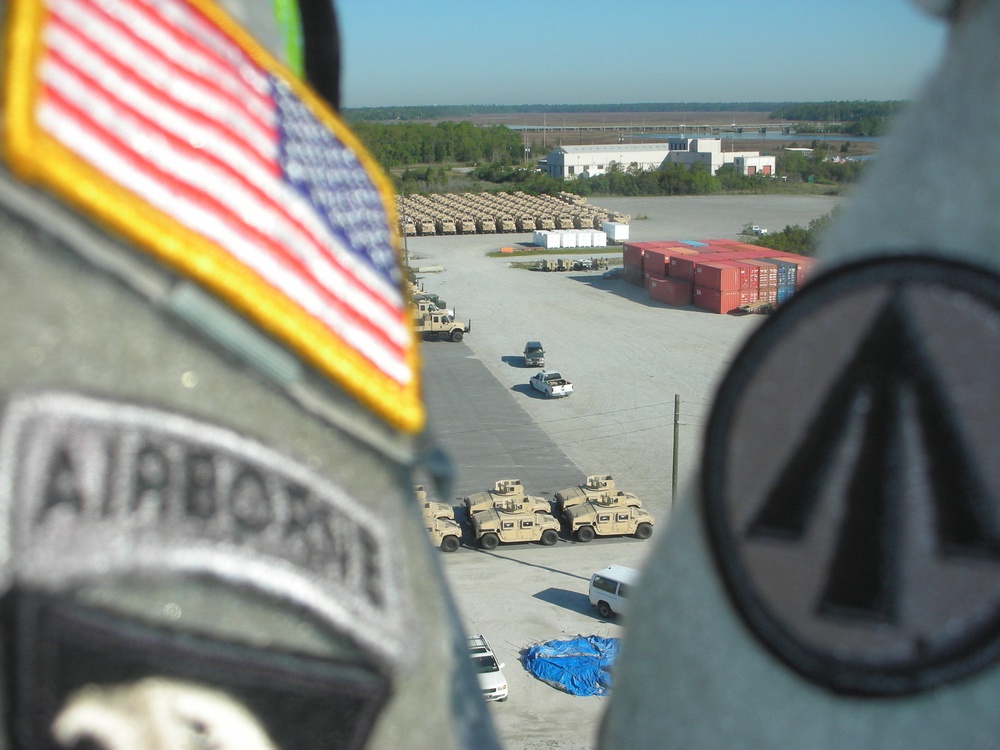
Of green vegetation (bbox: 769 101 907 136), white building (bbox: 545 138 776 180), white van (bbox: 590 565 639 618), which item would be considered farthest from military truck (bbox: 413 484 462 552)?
green vegetation (bbox: 769 101 907 136)

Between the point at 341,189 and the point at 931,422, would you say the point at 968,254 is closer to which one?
the point at 931,422

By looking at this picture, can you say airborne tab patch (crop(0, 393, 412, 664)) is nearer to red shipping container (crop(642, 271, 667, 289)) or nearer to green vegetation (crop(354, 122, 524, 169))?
red shipping container (crop(642, 271, 667, 289))

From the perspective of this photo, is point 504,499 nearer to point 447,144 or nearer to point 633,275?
point 633,275

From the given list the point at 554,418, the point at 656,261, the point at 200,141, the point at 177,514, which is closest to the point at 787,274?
the point at 656,261

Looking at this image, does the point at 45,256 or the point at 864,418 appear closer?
the point at 45,256

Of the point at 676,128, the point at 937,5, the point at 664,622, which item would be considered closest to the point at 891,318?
the point at 937,5
